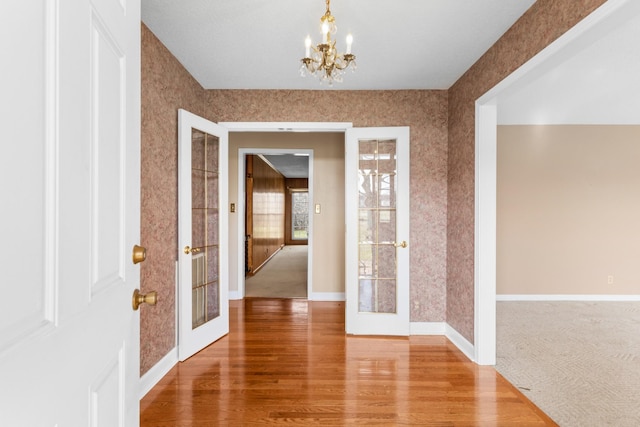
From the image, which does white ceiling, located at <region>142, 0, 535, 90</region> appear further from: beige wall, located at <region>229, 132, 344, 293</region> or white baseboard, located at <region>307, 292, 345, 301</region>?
white baseboard, located at <region>307, 292, 345, 301</region>

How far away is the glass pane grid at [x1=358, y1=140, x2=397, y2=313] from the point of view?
3475 mm

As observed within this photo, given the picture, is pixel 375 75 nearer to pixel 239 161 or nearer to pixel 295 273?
pixel 239 161

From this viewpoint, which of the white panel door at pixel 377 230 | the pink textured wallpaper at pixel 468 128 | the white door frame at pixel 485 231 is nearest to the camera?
the pink textured wallpaper at pixel 468 128

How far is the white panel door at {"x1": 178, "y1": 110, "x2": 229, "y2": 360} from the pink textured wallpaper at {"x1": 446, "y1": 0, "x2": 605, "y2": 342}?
2.32 meters

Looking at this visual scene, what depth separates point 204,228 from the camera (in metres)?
3.13

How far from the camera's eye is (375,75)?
122 inches

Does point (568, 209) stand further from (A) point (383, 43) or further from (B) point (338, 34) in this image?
(B) point (338, 34)

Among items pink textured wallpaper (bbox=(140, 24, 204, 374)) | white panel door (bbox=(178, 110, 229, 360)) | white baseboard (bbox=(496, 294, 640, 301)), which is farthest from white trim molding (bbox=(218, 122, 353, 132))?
white baseboard (bbox=(496, 294, 640, 301))

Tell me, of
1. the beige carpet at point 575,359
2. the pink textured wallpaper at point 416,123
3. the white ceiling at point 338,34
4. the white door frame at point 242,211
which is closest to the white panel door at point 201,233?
the pink textured wallpaper at point 416,123

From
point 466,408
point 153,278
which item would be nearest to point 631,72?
point 466,408

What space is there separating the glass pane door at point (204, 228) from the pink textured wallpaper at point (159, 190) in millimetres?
216

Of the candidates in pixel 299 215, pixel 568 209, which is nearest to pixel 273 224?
pixel 299 215
